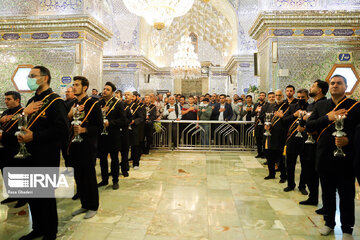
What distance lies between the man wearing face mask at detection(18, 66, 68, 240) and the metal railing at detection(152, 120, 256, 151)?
4.79 meters

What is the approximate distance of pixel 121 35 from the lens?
12.3 m

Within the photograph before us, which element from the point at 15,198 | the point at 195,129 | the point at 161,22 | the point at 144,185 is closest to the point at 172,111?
the point at 195,129

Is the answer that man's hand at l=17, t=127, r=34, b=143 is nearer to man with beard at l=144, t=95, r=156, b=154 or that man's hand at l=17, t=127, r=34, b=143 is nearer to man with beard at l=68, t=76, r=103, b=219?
man with beard at l=68, t=76, r=103, b=219

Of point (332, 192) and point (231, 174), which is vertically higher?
point (332, 192)

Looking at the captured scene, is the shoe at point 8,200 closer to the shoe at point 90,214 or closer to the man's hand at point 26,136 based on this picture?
the shoe at point 90,214

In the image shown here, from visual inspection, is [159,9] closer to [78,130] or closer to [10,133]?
[78,130]

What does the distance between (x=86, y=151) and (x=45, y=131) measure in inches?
29.2

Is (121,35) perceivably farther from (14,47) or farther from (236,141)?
(236,141)

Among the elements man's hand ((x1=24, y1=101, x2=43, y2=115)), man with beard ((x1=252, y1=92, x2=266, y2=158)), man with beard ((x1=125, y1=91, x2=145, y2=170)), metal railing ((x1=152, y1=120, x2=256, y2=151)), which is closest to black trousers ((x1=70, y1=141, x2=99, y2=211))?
man's hand ((x1=24, y1=101, x2=43, y2=115))

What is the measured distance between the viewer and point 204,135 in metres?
7.73

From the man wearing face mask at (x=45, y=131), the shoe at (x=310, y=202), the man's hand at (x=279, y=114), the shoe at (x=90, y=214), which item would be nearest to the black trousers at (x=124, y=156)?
the shoe at (x=90, y=214)

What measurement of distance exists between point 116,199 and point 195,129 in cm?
456

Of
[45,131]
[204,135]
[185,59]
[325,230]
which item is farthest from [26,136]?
[185,59]

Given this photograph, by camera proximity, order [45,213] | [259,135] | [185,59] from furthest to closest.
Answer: [185,59] < [259,135] < [45,213]
